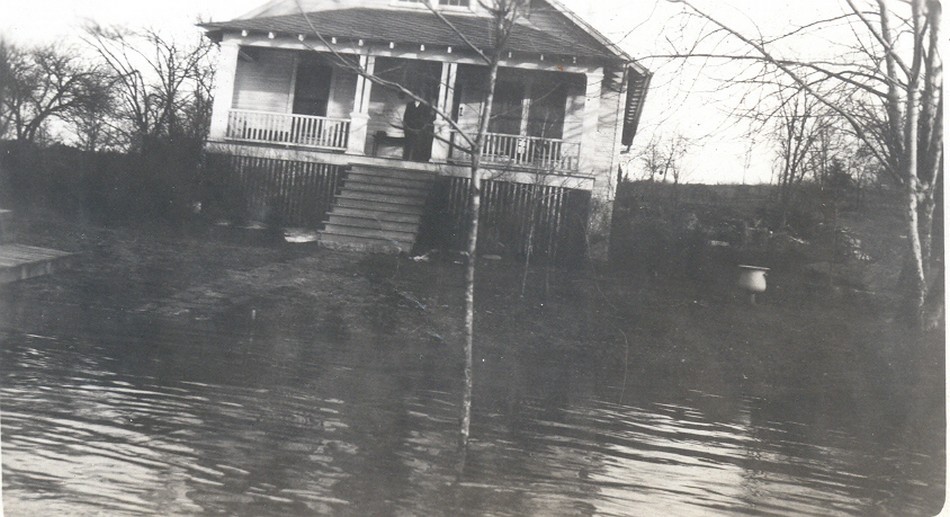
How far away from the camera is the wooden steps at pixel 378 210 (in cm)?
960

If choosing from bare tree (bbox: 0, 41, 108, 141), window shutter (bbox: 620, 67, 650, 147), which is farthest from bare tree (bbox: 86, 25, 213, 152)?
window shutter (bbox: 620, 67, 650, 147)

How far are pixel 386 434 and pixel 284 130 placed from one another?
941 cm

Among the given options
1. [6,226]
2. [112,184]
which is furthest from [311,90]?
[6,226]

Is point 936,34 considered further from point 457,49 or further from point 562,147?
point 457,49

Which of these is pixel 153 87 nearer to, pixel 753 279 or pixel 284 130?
pixel 284 130

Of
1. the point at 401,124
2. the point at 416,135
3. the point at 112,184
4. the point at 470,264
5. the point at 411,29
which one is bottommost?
the point at 470,264

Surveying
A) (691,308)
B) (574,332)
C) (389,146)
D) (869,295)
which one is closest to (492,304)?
(574,332)

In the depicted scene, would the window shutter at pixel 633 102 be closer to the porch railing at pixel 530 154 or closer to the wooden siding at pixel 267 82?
the porch railing at pixel 530 154

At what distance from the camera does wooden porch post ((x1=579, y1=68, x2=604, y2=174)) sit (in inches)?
452

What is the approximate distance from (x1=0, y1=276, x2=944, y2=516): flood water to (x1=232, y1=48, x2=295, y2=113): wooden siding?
25.8 feet

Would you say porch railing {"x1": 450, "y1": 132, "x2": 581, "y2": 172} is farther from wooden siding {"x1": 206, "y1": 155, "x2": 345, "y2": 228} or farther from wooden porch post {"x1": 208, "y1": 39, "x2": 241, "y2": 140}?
wooden porch post {"x1": 208, "y1": 39, "x2": 241, "y2": 140}

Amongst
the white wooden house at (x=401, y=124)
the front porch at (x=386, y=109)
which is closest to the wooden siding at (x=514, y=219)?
the white wooden house at (x=401, y=124)

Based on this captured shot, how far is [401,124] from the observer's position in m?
11.9

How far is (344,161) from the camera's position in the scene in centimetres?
1139
